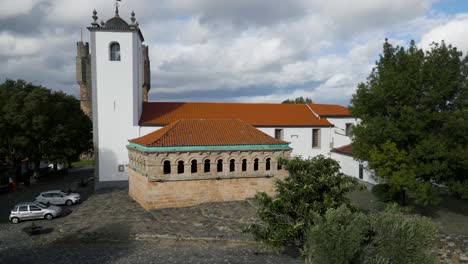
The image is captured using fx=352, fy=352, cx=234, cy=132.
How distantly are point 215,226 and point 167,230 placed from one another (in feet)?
9.14

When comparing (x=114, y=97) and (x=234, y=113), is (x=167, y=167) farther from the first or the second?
(x=234, y=113)

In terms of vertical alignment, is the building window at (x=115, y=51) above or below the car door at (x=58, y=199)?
above

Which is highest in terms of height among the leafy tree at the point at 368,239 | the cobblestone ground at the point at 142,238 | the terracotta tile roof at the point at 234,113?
the terracotta tile roof at the point at 234,113

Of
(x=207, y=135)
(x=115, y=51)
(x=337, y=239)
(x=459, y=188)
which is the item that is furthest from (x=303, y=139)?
A: (x=337, y=239)

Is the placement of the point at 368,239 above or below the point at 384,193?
above

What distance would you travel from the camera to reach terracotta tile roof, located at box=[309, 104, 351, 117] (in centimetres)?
4031

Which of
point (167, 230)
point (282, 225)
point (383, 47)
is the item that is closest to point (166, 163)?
point (167, 230)

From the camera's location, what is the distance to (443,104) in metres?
21.8

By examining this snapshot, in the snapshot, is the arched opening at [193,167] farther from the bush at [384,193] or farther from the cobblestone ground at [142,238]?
the bush at [384,193]

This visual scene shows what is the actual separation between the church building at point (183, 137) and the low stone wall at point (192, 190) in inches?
2.7

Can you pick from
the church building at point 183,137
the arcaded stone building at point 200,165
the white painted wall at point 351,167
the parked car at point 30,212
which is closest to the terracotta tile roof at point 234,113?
the church building at point 183,137

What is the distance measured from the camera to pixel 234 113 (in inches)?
1491

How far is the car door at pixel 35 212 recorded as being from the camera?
78.8ft

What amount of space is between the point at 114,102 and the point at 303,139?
19844 mm
